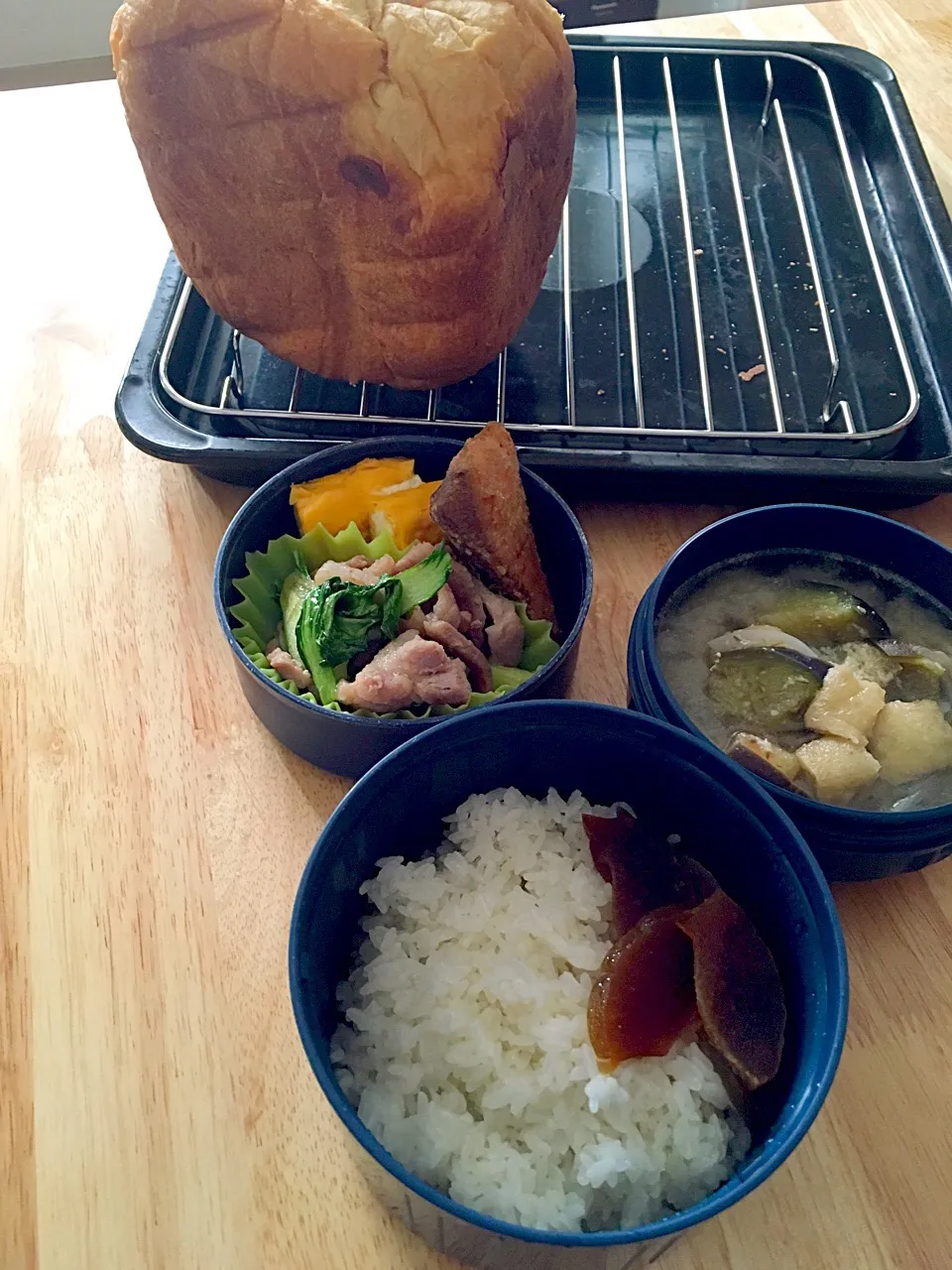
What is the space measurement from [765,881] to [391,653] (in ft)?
1.30

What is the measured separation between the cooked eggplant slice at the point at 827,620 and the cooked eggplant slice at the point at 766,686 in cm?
5

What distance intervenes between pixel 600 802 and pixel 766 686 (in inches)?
7.9

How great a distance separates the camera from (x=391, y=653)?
0.95 meters

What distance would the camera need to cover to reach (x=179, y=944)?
91 cm

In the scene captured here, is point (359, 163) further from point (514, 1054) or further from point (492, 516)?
point (514, 1054)

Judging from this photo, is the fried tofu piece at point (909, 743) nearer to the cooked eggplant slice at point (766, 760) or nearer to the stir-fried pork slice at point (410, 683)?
the cooked eggplant slice at point (766, 760)

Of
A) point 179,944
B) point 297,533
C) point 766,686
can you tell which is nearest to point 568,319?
point 297,533

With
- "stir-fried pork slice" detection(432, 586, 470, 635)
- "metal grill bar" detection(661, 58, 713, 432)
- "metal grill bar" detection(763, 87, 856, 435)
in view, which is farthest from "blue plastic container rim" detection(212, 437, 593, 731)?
"metal grill bar" detection(763, 87, 856, 435)

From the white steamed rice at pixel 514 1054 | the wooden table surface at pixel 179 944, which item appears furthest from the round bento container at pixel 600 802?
the wooden table surface at pixel 179 944

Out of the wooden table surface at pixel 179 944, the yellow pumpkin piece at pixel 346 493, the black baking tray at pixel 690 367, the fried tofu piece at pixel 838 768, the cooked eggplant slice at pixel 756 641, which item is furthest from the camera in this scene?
the black baking tray at pixel 690 367

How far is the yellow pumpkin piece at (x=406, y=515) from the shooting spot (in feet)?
3.55

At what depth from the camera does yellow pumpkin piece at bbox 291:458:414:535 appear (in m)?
1.08

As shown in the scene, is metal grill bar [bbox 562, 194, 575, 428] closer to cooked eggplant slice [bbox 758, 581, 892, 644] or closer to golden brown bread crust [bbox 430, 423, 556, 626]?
golden brown bread crust [bbox 430, 423, 556, 626]

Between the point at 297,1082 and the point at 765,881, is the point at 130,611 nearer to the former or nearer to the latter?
the point at 297,1082
